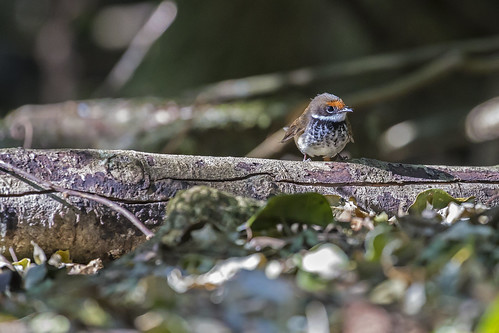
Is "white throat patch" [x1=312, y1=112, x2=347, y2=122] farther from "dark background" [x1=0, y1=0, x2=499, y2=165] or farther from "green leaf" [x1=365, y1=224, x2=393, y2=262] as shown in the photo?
"dark background" [x1=0, y1=0, x2=499, y2=165]

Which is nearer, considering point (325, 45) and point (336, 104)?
point (336, 104)

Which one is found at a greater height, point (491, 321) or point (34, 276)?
point (491, 321)

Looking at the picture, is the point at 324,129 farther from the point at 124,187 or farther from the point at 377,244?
the point at 377,244

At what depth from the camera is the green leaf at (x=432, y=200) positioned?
251 cm

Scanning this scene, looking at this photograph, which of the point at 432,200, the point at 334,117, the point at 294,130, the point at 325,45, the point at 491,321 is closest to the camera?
the point at 491,321

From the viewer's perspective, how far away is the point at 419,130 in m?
7.44

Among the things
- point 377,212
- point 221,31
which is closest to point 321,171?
point 377,212

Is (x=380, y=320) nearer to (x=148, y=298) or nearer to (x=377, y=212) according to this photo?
(x=148, y=298)

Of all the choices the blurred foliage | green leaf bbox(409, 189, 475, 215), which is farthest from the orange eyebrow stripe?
the blurred foliage

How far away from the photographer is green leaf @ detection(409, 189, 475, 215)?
8.23 feet

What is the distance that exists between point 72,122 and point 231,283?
17.9 ft

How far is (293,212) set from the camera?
6.98ft

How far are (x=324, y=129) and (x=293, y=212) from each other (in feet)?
5.91

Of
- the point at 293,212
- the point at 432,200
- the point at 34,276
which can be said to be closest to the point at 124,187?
the point at 34,276
